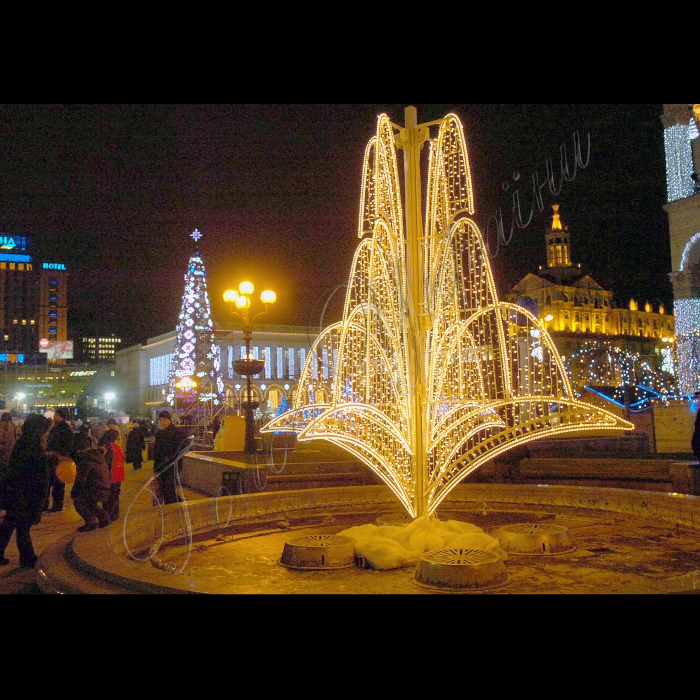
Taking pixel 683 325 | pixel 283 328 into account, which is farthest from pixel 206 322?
pixel 283 328

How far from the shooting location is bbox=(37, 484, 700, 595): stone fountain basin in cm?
510

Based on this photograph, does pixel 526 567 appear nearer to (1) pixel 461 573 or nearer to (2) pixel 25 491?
(1) pixel 461 573

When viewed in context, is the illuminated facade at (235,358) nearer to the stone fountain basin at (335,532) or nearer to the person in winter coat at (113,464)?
the person in winter coat at (113,464)

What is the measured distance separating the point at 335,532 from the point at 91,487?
2.81m

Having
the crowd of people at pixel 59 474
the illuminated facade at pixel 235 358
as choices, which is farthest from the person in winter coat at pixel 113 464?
the illuminated facade at pixel 235 358

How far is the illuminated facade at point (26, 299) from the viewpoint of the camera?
349 feet

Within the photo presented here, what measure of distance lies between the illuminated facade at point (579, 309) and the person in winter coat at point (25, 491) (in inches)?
2779

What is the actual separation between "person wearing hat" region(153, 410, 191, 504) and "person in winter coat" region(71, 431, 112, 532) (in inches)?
58.3

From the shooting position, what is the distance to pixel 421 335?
696 centimetres

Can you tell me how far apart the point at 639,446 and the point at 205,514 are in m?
16.6

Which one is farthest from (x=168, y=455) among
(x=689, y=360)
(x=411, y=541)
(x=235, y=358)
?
(x=235, y=358)

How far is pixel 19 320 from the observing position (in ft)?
356

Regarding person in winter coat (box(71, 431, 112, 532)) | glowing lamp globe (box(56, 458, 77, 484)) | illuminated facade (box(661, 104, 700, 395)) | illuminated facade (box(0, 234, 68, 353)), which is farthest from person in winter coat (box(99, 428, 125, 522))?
illuminated facade (box(0, 234, 68, 353))

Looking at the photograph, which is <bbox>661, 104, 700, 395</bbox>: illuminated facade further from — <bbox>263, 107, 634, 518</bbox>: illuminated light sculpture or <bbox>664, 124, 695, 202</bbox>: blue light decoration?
<bbox>263, 107, 634, 518</bbox>: illuminated light sculpture
